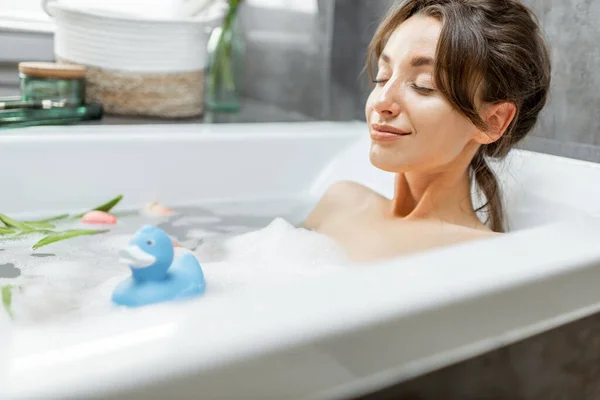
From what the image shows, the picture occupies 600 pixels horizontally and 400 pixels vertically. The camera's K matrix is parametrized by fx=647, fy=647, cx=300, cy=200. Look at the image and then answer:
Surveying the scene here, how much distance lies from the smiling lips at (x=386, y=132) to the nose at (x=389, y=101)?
0.02 metres

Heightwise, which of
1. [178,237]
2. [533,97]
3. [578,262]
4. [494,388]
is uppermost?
[533,97]

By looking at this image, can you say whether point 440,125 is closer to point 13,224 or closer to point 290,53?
point 13,224

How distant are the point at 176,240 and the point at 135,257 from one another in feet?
1.72

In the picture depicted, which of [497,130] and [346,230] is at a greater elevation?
[497,130]

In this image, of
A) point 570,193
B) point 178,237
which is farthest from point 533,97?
point 178,237

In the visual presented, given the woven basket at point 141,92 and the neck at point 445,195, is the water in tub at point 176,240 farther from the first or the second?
the woven basket at point 141,92

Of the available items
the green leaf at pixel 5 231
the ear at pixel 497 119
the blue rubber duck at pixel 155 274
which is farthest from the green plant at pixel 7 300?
the ear at pixel 497 119

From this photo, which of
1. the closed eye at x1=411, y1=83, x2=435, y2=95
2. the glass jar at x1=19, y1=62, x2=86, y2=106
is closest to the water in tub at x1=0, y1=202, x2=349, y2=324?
the closed eye at x1=411, y1=83, x2=435, y2=95

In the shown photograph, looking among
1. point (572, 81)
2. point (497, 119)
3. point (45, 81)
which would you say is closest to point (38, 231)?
point (45, 81)

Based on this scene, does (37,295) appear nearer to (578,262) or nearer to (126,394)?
(126,394)

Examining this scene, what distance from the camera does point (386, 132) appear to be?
98cm

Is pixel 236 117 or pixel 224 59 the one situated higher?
pixel 224 59

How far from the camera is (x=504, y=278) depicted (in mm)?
589

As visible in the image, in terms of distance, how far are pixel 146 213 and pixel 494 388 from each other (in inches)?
35.8
